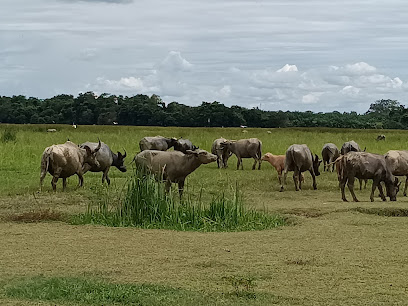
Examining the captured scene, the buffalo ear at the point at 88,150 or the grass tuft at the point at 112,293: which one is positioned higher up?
the buffalo ear at the point at 88,150

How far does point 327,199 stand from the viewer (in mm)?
16219

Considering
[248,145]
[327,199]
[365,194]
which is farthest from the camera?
[248,145]

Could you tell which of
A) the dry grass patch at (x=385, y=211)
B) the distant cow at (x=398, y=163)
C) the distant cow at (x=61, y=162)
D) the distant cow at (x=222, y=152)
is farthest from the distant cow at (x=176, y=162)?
the distant cow at (x=222, y=152)

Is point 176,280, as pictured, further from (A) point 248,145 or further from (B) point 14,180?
(A) point 248,145

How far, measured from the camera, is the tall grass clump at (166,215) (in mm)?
11492

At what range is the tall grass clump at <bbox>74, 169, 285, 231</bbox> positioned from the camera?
1149cm

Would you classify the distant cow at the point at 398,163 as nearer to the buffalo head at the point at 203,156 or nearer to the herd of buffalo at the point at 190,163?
the herd of buffalo at the point at 190,163

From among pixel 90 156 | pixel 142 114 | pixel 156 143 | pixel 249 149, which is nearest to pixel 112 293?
pixel 90 156

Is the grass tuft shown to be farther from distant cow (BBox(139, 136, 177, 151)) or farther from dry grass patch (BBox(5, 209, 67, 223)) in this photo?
distant cow (BBox(139, 136, 177, 151))

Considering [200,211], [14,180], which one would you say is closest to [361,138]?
[14,180]

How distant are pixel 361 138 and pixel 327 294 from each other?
32.0 metres

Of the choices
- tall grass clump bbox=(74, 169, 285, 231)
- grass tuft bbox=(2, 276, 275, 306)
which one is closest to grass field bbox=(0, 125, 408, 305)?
grass tuft bbox=(2, 276, 275, 306)

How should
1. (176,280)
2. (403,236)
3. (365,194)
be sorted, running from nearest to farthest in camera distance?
(176,280), (403,236), (365,194)

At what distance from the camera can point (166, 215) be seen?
11656 millimetres
